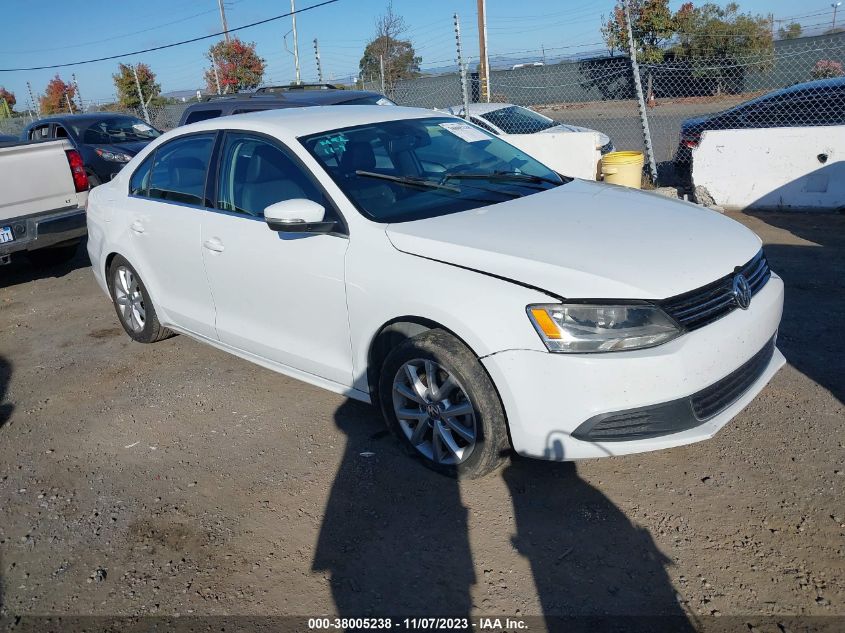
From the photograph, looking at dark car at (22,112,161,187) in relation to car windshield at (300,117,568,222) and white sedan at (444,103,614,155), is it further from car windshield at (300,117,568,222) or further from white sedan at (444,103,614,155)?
car windshield at (300,117,568,222)

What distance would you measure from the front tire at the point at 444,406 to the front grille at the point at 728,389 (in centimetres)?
85

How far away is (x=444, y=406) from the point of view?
337 cm

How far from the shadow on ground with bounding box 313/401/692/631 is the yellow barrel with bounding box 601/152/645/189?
5.85 meters

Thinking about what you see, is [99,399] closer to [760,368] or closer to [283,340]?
[283,340]

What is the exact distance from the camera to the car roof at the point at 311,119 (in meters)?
4.14

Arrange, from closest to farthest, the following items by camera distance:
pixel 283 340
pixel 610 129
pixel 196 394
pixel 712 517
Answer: pixel 712 517
pixel 283 340
pixel 196 394
pixel 610 129

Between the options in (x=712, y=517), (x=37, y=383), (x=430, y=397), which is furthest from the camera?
(x=37, y=383)

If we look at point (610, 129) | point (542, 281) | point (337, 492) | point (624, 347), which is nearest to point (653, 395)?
point (624, 347)

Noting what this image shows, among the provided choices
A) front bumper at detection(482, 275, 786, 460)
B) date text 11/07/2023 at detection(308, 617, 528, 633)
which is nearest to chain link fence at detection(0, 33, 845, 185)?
front bumper at detection(482, 275, 786, 460)

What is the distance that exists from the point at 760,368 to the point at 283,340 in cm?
251

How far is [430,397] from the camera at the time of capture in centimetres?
340

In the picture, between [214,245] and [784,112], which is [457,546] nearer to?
[214,245]

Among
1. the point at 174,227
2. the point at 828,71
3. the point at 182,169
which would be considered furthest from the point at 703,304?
the point at 828,71

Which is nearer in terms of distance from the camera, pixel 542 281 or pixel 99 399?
pixel 542 281
